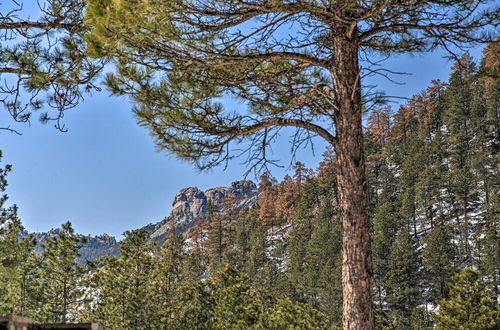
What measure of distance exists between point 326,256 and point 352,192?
3093 cm

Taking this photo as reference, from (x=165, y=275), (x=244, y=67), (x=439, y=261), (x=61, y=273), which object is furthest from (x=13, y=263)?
(x=439, y=261)

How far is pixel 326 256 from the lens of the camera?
109ft

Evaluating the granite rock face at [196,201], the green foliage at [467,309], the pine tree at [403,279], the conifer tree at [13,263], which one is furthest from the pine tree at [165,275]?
the granite rock face at [196,201]

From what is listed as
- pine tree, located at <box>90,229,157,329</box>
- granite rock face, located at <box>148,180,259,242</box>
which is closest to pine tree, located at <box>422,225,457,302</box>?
pine tree, located at <box>90,229,157,329</box>

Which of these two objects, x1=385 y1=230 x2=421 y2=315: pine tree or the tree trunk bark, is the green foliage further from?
x1=385 y1=230 x2=421 y2=315: pine tree

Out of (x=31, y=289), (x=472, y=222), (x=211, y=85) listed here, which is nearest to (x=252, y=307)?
(x=211, y=85)

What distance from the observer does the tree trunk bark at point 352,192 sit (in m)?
3.29

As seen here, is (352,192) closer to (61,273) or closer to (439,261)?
(61,273)

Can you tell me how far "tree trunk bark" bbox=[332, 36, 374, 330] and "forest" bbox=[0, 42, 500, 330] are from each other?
1.17 feet

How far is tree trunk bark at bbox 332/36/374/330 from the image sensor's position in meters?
3.29

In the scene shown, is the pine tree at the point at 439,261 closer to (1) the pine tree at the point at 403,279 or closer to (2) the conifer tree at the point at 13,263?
(1) the pine tree at the point at 403,279

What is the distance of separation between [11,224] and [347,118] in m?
14.3

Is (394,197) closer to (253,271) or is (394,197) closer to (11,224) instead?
(253,271)

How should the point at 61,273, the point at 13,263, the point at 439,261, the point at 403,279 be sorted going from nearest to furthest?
the point at 61,273 → the point at 13,263 → the point at 403,279 → the point at 439,261
